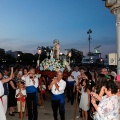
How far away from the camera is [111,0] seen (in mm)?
12148

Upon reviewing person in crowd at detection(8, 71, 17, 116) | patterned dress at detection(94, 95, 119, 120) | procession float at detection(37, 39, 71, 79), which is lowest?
person in crowd at detection(8, 71, 17, 116)

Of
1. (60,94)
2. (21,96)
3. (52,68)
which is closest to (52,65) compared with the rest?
(52,68)

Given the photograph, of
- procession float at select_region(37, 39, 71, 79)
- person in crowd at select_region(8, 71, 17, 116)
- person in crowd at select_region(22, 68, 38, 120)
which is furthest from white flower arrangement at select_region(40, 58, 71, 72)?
person in crowd at select_region(22, 68, 38, 120)

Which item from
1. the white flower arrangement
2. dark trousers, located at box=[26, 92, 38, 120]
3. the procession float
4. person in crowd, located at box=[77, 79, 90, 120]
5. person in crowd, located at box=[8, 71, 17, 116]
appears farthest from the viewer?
the white flower arrangement

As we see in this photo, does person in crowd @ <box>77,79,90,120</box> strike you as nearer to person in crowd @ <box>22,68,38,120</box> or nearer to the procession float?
person in crowd @ <box>22,68,38,120</box>

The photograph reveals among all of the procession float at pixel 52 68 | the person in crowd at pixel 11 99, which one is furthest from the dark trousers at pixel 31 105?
the procession float at pixel 52 68

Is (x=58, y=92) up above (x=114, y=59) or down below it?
below

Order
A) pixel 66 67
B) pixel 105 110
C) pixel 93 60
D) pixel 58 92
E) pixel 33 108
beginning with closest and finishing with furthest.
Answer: pixel 105 110 < pixel 58 92 < pixel 33 108 < pixel 66 67 < pixel 93 60

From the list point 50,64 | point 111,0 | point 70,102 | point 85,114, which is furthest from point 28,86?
point 111,0

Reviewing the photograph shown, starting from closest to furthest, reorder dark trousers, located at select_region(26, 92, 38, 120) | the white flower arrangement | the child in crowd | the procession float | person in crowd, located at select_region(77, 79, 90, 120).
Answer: person in crowd, located at select_region(77, 79, 90, 120), dark trousers, located at select_region(26, 92, 38, 120), the child in crowd, the procession float, the white flower arrangement

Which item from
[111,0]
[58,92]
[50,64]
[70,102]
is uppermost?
[111,0]

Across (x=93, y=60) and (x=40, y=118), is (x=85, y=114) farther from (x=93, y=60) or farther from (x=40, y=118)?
(x=93, y=60)

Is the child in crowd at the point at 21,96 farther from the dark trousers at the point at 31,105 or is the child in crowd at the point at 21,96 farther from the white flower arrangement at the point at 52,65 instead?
the white flower arrangement at the point at 52,65

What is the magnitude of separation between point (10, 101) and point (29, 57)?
87.5 metres
